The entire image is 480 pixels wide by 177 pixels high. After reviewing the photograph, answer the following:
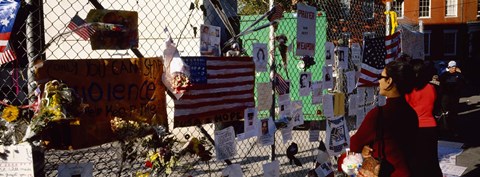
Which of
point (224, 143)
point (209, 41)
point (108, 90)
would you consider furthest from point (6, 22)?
point (224, 143)

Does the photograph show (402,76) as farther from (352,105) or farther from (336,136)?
(352,105)

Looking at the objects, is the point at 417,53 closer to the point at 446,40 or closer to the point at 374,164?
the point at 374,164

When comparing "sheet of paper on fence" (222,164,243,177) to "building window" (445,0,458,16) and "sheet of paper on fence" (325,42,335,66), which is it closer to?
"sheet of paper on fence" (325,42,335,66)

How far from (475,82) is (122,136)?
3376 centimetres

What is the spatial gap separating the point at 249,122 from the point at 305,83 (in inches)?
41.4

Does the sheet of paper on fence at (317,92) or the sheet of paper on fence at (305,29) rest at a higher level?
the sheet of paper on fence at (305,29)

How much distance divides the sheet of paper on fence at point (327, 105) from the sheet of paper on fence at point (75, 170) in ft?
9.55

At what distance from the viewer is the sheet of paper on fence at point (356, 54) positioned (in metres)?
5.77

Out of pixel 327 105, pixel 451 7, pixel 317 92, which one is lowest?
pixel 327 105

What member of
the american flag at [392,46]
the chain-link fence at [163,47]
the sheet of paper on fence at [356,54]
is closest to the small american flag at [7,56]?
the chain-link fence at [163,47]

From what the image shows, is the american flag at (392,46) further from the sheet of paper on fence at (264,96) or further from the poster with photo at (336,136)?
the sheet of paper on fence at (264,96)

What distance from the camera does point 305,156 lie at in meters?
→ 8.29

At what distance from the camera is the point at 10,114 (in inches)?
94.2

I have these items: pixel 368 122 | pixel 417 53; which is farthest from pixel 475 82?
pixel 368 122
